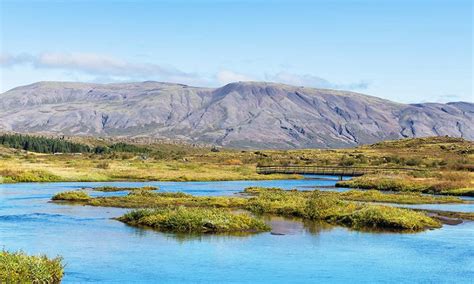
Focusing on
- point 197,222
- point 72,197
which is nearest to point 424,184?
point 72,197

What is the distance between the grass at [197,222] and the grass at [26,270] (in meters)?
18.1

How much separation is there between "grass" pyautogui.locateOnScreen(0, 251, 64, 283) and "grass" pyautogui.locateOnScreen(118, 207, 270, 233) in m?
18.1

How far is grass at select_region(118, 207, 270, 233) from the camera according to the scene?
47719mm

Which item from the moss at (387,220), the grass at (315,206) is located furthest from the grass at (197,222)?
the moss at (387,220)

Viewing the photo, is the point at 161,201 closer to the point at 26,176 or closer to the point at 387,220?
the point at 387,220

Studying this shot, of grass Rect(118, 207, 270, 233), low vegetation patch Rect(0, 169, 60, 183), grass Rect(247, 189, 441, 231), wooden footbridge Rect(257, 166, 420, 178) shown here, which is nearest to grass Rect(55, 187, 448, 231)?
grass Rect(247, 189, 441, 231)

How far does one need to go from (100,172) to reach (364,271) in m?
81.6

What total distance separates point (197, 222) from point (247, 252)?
887 centimetres

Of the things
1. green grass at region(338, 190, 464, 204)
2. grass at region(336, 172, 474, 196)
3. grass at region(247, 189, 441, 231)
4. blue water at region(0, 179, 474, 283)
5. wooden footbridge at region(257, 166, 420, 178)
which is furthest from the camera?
wooden footbridge at region(257, 166, 420, 178)

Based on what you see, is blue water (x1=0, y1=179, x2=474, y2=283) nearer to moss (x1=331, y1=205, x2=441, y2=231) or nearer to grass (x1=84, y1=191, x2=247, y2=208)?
moss (x1=331, y1=205, x2=441, y2=231)

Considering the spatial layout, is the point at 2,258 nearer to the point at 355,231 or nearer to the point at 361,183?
the point at 355,231

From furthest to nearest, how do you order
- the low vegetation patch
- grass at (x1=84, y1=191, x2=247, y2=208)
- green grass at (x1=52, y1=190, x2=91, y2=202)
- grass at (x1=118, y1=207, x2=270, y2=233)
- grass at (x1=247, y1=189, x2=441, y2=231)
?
the low vegetation patch
green grass at (x1=52, y1=190, x2=91, y2=202)
grass at (x1=84, y1=191, x2=247, y2=208)
grass at (x1=247, y1=189, x2=441, y2=231)
grass at (x1=118, y1=207, x2=270, y2=233)

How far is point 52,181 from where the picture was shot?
98.6m

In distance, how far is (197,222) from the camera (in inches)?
1877
